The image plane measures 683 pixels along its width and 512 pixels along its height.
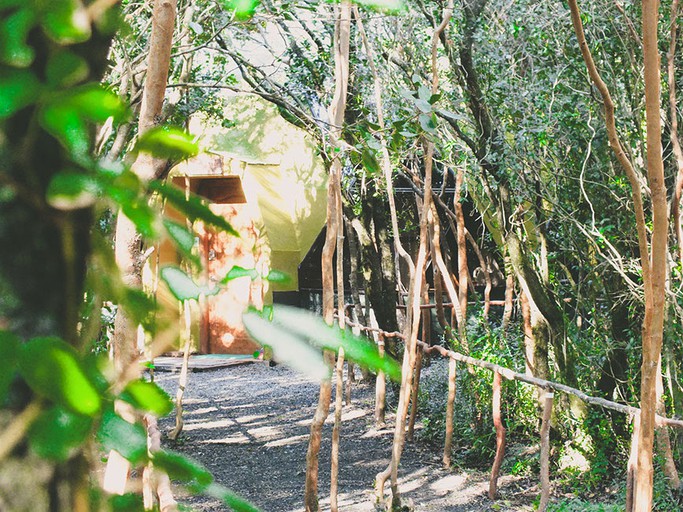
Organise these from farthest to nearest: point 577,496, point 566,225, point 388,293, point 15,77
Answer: point 388,293 → point 566,225 → point 577,496 → point 15,77

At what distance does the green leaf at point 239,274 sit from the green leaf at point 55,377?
118mm

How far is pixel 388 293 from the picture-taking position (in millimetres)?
9609

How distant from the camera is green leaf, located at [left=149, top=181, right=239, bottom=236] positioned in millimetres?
332

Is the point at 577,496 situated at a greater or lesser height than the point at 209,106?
lesser

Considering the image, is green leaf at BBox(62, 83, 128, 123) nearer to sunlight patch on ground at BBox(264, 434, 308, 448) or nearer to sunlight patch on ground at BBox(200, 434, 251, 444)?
sunlight patch on ground at BBox(264, 434, 308, 448)

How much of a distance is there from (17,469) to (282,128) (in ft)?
40.7

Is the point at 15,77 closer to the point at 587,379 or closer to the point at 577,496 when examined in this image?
the point at 577,496

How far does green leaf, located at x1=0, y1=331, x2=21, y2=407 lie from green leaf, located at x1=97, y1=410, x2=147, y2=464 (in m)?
0.04

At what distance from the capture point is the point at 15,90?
0.28 meters

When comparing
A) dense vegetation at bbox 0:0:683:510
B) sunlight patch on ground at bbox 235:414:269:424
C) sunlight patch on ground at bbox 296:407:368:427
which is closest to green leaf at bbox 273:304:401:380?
dense vegetation at bbox 0:0:683:510

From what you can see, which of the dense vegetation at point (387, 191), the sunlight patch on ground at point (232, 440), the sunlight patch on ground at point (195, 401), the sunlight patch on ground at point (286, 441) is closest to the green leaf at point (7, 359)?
the dense vegetation at point (387, 191)

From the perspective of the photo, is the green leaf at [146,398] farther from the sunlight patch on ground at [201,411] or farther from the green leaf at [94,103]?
the sunlight patch on ground at [201,411]

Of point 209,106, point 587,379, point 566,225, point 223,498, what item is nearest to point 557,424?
point 587,379

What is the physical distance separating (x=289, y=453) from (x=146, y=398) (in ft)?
23.8
